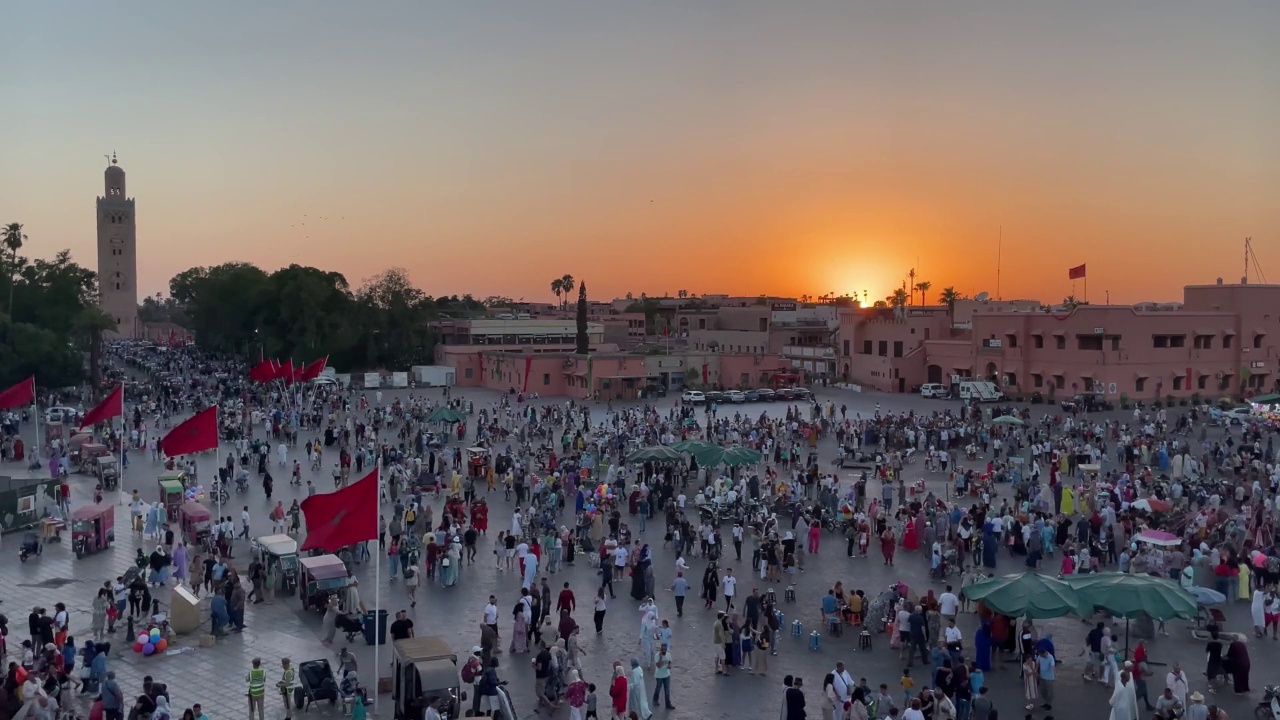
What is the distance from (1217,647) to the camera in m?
12.4

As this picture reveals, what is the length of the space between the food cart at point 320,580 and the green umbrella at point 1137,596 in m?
10.0

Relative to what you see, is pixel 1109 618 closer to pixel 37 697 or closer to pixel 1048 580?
pixel 1048 580

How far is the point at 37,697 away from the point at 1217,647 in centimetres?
1364

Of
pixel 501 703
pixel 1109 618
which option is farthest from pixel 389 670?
pixel 1109 618

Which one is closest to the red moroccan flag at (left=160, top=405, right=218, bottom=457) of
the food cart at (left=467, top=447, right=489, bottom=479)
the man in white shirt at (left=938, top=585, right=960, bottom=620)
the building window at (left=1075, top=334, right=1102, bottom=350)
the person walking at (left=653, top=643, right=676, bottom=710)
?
the food cart at (left=467, top=447, right=489, bottom=479)

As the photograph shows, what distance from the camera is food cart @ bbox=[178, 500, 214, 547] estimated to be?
62.1 ft

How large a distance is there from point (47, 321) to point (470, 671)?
165ft

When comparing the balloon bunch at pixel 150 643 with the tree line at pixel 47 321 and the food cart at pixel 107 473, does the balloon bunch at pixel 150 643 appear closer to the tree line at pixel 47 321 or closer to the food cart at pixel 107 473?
the food cart at pixel 107 473

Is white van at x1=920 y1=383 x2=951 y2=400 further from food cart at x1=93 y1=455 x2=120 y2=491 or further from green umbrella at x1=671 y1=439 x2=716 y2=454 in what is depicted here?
food cart at x1=93 y1=455 x2=120 y2=491

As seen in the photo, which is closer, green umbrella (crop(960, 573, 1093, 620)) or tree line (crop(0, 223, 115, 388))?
green umbrella (crop(960, 573, 1093, 620))

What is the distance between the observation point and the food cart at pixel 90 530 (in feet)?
61.1

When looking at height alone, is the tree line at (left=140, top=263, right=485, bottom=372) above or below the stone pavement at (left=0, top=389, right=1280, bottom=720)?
above

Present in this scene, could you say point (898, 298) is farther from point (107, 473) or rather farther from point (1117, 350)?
point (107, 473)

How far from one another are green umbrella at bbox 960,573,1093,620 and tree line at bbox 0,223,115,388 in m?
A: 45.2
